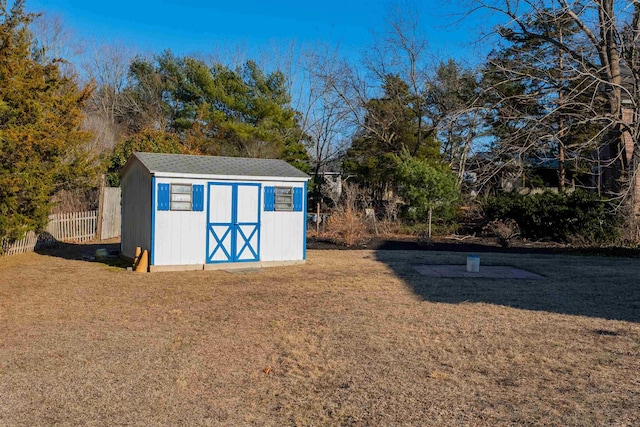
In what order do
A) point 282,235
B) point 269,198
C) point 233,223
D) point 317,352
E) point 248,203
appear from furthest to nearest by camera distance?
point 282,235
point 269,198
point 248,203
point 233,223
point 317,352

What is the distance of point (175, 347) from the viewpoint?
18.7 feet

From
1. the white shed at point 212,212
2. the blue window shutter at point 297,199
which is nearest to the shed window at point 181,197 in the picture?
the white shed at point 212,212

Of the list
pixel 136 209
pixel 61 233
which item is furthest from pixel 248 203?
pixel 61 233

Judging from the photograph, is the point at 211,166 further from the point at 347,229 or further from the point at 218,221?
the point at 347,229

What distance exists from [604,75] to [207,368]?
16.4m

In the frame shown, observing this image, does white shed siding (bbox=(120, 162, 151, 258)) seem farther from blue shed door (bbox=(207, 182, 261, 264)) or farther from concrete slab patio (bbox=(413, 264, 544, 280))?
concrete slab patio (bbox=(413, 264, 544, 280))

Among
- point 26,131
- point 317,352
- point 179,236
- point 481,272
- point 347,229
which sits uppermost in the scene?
point 26,131

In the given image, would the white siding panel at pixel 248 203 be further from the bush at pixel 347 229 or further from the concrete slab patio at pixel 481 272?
the bush at pixel 347 229

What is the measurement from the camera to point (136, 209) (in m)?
12.2

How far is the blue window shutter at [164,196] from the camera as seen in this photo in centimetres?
1107

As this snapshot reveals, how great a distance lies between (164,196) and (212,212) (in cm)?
106

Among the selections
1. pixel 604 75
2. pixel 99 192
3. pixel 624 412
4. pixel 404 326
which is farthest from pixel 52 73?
pixel 604 75

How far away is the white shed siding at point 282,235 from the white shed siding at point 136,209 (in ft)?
8.11

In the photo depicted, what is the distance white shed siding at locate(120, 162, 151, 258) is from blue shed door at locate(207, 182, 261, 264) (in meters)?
1.32
